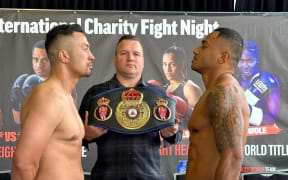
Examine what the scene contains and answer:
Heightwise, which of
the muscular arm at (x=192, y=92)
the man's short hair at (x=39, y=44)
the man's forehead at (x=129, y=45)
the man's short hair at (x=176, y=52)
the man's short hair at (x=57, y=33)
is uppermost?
the man's short hair at (x=57, y=33)

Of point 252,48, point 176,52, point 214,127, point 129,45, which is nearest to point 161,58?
point 176,52

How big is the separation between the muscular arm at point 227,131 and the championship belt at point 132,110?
2.54 ft

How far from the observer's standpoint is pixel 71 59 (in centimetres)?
280

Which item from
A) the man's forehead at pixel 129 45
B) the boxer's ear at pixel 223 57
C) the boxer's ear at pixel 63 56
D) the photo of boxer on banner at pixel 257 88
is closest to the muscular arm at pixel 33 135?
the boxer's ear at pixel 63 56

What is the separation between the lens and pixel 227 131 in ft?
8.29

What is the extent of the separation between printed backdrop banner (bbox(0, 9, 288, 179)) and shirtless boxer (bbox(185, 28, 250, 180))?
5.79ft

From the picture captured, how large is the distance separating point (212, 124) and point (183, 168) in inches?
78.6

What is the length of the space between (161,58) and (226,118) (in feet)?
7.09

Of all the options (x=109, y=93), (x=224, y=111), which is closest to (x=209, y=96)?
(x=224, y=111)

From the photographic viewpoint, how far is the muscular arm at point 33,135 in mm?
2422

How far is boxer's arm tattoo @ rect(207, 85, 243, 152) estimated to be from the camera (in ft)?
8.27

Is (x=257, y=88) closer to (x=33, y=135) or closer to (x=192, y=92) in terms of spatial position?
(x=192, y=92)

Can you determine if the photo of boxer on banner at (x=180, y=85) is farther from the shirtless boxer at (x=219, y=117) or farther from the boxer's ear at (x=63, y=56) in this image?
the boxer's ear at (x=63, y=56)

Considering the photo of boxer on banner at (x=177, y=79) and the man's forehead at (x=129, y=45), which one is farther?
the photo of boxer on banner at (x=177, y=79)
